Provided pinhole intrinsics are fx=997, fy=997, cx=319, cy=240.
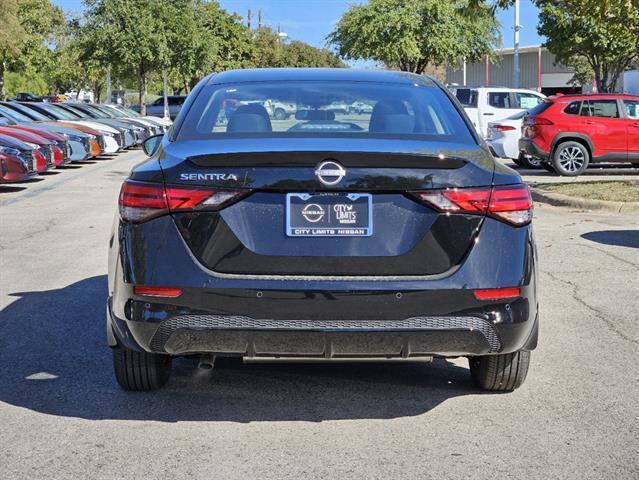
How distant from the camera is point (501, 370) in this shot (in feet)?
16.5

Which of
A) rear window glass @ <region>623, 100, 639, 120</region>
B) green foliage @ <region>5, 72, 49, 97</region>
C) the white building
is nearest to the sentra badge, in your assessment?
rear window glass @ <region>623, 100, 639, 120</region>

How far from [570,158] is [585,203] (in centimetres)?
582

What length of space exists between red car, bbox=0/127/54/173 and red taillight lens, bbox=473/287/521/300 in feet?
48.1

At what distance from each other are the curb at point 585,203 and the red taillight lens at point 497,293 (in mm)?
9985

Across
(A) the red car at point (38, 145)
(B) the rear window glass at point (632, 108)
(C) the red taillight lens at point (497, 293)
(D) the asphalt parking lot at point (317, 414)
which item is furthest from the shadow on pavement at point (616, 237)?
(A) the red car at point (38, 145)

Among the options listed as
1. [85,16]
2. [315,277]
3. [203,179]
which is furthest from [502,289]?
[85,16]

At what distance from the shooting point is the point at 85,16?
50.6m

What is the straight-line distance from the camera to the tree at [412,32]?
170 ft

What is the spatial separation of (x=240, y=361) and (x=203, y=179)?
183 centimetres

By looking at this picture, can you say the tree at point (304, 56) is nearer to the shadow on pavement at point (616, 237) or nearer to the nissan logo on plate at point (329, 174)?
the shadow on pavement at point (616, 237)

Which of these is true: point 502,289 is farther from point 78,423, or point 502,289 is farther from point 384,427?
point 78,423

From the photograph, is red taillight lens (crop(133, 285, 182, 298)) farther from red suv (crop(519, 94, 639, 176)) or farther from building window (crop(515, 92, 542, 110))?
building window (crop(515, 92, 542, 110))

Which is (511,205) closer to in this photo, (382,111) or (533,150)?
(382,111)

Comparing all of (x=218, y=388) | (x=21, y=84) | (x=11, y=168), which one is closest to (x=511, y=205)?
(x=218, y=388)
